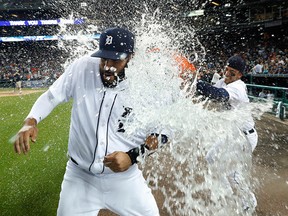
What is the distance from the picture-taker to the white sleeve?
2426 mm

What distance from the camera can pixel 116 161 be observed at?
225cm

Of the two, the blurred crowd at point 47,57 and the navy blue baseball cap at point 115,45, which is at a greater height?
the navy blue baseball cap at point 115,45

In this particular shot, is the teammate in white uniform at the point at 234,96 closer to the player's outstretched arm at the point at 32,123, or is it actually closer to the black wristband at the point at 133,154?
the black wristband at the point at 133,154

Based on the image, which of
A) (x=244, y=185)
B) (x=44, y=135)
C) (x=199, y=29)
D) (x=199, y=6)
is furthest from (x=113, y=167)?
(x=199, y=6)

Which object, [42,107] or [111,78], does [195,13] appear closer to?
[111,78]

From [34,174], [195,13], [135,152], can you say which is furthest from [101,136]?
[195,13]

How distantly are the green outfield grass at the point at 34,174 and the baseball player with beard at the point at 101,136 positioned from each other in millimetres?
1930

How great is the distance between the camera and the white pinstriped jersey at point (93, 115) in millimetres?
2438

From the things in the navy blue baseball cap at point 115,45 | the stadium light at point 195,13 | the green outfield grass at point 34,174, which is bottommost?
the green outfield grass at point 34,174

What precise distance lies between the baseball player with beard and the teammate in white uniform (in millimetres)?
1717

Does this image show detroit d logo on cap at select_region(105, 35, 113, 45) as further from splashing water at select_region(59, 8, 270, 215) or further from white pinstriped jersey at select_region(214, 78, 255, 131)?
white pinstriped jersey at select_region(214, 78, 255, 131)

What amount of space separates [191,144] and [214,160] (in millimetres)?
581

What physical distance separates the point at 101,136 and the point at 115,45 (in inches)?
25.7

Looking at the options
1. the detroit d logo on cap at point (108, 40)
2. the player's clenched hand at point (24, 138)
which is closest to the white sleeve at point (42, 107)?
the player's clenched hand at point (24, 138)
